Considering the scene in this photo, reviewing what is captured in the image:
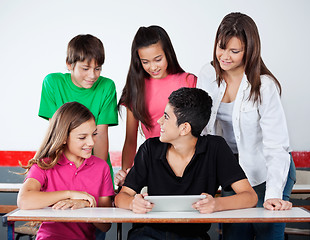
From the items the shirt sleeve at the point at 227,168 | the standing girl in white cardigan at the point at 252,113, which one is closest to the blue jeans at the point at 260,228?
the standing girl in white cardigan at the point at 252,113

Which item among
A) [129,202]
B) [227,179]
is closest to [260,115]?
[227,179]

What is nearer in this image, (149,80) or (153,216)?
(153,216)

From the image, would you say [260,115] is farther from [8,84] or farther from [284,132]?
[8,84]

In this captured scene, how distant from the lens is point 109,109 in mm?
2473

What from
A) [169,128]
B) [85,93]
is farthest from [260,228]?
[85,93]

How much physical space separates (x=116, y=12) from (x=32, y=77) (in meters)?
0.94

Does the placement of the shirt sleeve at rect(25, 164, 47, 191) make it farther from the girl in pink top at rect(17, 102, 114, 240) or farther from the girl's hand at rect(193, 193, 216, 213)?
the girl's hand at rect(193, 193, 216, 213)

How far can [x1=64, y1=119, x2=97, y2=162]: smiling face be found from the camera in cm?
205

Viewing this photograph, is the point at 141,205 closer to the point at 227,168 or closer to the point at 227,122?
the point at 227,168

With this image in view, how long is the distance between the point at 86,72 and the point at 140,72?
0.92 feet

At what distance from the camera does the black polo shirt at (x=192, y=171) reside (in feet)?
6.39

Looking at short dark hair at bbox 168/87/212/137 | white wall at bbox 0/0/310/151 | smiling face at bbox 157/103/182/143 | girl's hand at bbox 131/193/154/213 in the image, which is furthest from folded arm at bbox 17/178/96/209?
white wall at bbox 0/0/310/151

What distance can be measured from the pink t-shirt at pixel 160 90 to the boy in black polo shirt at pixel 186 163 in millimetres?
380

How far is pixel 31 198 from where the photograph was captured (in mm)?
1812
